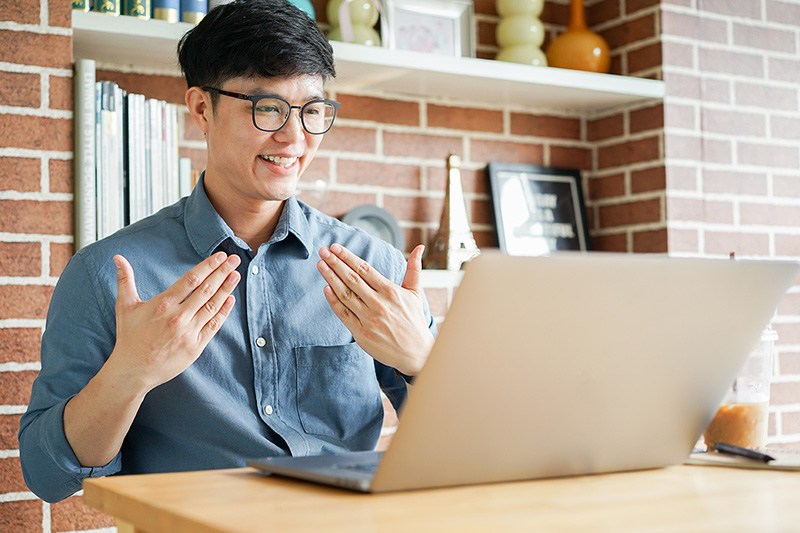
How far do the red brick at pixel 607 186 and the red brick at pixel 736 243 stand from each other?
11.2 inches

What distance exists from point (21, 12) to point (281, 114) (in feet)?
2.30

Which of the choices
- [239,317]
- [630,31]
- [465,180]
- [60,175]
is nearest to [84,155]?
[60,175]

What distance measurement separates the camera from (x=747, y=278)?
998 mm

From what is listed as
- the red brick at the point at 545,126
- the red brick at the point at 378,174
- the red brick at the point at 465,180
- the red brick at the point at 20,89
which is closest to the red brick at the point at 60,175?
the red brick at the point at 20,89

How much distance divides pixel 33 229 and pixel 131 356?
794mm

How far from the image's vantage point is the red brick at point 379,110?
2.69 m

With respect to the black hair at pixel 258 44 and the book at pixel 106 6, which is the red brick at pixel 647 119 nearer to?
the black hair at pixel 258 44

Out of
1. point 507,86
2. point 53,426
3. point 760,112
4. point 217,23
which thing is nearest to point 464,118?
point 507,86

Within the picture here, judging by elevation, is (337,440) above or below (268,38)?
below

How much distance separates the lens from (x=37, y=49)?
2.03m

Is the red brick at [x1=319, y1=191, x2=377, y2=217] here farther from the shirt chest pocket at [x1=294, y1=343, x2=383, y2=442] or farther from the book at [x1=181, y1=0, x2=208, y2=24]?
the shirt chest pocket at [x1=294, y1=343, x2=383, y2=442]

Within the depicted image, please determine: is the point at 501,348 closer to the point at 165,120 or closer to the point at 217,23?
the point at 217,23

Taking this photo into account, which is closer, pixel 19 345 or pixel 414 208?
pixel 19 345

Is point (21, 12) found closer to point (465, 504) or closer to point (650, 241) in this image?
point (465, 504)
